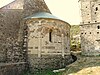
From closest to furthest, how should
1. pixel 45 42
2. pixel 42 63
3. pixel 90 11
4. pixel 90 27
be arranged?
pixel 42 63 → pixel 45 42 → pixel 90 27 → pixel 90 11

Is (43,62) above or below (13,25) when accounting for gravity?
below

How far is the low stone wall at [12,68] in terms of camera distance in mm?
12842

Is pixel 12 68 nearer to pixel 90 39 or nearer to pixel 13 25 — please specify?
pixel 13 25

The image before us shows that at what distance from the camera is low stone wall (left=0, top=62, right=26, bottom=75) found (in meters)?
12.8

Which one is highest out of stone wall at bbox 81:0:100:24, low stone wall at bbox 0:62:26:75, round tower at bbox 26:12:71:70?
stone wall at bbox 81:0:100:24

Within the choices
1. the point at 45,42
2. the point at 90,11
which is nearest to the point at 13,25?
the point at 45,42

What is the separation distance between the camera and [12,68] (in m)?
13.9

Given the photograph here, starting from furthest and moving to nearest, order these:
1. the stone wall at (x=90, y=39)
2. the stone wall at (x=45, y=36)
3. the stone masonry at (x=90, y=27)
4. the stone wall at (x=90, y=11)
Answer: the stone wall at (x=90, y=11) → the stone masonry at (x=90, y=27) → the stone wall at (x=90, y=39) → the stone wall at (x=45, y=36)

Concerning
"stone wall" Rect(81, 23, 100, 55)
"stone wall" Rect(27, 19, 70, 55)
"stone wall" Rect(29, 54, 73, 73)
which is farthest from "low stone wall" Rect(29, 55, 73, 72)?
"stone wall" Rect(81, 23, 100, 55)

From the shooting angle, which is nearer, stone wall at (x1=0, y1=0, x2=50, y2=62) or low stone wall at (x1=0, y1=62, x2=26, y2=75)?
low stone wall at (x1=0, y1=62, x2=26, y2=75)

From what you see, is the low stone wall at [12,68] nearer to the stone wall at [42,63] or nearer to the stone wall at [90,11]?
the stone wall at [42,63]

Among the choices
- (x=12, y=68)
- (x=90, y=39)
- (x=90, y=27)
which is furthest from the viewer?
(x=90, y=27)

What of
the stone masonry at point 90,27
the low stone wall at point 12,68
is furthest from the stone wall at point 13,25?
the stone masonry at point 90,27

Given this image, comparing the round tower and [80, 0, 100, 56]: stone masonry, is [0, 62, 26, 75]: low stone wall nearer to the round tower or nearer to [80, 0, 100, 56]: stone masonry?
the round tower
